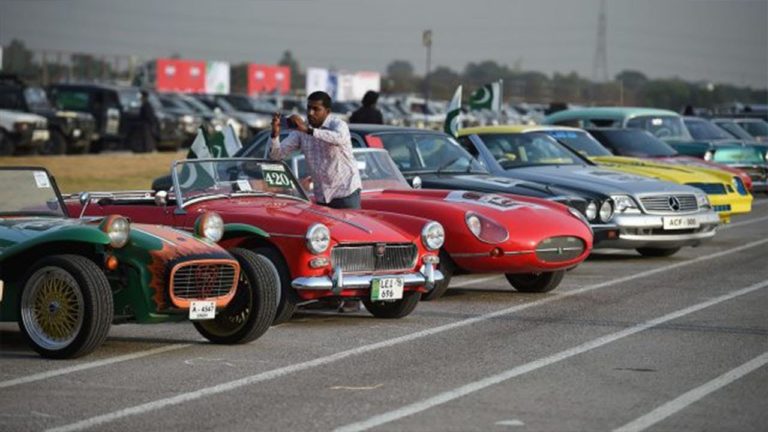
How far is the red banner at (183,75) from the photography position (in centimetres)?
8262

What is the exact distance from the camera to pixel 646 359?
10430 millimetres

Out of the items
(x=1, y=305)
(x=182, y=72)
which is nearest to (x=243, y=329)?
(x=1, y=305)

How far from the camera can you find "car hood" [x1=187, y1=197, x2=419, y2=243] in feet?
39.0

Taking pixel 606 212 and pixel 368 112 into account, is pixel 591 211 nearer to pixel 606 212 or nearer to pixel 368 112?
pixel 606 212

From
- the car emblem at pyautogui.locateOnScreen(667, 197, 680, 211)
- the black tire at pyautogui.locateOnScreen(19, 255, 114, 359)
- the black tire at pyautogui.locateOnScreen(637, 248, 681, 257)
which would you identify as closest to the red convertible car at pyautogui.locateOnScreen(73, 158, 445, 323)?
the black tire at pyautogui.locateOnScreen(19, 255, 114, 359)

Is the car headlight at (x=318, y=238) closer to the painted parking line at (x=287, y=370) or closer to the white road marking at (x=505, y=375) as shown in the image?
the painted parking line at (x=287, y=370)

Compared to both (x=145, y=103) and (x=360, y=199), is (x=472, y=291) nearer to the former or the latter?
(x=360, y=199)

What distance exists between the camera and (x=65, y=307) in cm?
1019

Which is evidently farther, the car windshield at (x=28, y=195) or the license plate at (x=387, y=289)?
the license plate at (x=387, y=289)

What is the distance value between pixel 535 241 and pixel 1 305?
4963 mm

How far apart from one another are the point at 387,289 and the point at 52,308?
2.70 m

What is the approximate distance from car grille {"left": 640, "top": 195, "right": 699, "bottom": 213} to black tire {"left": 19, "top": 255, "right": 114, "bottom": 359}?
890 centimetres

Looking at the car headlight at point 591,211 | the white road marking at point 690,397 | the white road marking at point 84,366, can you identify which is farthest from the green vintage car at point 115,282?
the car headlight at point 591,211

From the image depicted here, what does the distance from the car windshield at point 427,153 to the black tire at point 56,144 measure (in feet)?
76.9
